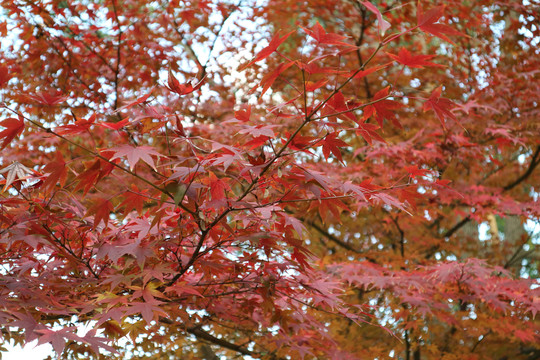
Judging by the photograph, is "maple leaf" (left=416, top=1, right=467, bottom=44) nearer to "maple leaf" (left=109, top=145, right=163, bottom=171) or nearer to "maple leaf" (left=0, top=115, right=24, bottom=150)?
"maple leaf" (left=109, top=145, right=163, bottom=171)

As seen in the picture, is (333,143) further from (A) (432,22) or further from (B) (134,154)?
(B) (134,154)

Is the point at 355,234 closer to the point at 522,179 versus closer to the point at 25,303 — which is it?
the point at 522,179

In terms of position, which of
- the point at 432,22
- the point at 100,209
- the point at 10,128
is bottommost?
the point at 100,209

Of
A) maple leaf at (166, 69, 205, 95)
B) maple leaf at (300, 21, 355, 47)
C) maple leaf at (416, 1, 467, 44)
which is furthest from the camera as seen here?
maple leaf at (166, 69, 205, 95)

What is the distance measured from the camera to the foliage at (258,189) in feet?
5.46

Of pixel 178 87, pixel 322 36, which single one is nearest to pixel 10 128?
pixel 178 87

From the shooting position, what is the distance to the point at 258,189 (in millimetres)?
1934

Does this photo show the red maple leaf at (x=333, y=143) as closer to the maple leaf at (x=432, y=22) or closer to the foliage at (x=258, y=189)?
the foliage at (x=258, y=189)

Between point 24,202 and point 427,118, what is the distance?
14.1ft

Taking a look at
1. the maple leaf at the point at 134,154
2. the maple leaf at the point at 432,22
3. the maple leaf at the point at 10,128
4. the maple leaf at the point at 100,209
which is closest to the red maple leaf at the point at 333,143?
the maple leaf at the point at 432,22

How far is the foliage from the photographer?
167 cm

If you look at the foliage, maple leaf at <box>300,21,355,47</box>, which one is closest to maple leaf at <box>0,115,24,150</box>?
the foliage

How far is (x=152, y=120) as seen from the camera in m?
1.80

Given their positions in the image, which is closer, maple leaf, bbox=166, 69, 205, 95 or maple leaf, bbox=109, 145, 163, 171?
maple leaf, bbox=109, 145, 163, 171
